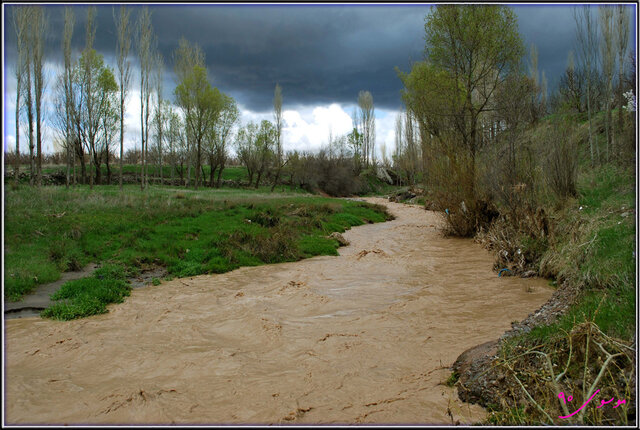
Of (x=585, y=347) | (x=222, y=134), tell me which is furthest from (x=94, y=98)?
(x=585, y=347)

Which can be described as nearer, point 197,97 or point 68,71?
point 68,71

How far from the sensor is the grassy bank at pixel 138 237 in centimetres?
1004

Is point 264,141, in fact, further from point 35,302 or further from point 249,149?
point 35,302

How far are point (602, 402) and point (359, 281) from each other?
23.5ft

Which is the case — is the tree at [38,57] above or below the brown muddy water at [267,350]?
above

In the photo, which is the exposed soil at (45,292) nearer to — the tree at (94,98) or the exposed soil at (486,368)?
the exposed soil at (486,368)

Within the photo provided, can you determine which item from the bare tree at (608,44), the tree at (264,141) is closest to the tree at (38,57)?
the tree at (264,141)

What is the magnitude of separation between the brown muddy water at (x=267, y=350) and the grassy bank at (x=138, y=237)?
171cm

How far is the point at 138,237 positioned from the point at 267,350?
8.63 m

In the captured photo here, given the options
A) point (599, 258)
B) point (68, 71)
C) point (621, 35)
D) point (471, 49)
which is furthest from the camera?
point (68, 71)

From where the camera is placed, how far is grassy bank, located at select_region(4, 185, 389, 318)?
1004 centimetres

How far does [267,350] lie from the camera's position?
5.84 metres

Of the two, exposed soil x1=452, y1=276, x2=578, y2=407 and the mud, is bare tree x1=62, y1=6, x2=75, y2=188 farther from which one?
exposed soil x1=452, y1=276, x2=578, y2=407

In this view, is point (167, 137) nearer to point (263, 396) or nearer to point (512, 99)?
point (512, 99)
